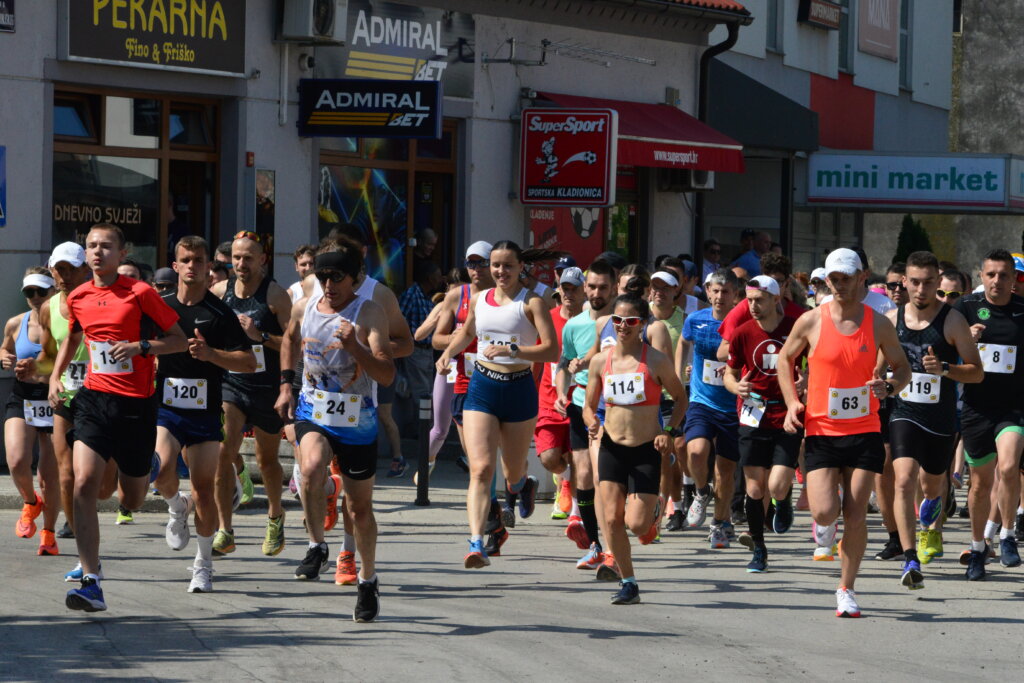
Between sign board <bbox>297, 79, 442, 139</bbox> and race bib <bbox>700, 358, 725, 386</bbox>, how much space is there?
17.4ft

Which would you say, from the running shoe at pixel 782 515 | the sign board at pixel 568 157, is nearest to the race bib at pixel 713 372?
the running shoe at pixel 782 515

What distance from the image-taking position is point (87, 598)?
344 inches

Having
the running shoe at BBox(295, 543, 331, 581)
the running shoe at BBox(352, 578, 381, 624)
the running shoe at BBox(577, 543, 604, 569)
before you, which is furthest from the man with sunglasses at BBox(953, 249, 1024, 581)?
the running shoe at BBox(352, 578, 381, 624)

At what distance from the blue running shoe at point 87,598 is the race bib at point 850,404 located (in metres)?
3.84

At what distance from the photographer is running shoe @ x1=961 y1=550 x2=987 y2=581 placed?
36.2ft

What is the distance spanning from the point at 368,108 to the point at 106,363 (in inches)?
331

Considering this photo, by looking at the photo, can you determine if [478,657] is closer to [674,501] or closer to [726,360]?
[726,360]

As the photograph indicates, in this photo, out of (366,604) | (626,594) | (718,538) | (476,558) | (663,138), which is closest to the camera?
(366,604)

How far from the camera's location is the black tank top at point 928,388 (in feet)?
35.4

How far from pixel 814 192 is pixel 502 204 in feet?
33.3

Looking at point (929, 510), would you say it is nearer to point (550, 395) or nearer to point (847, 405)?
point (847, 405)

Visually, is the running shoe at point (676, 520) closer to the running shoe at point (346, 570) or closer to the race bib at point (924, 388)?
the race bib at point (924, 388)

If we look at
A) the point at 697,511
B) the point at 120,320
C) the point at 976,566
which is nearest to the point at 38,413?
the point at 120,320

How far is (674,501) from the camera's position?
43.4ft
